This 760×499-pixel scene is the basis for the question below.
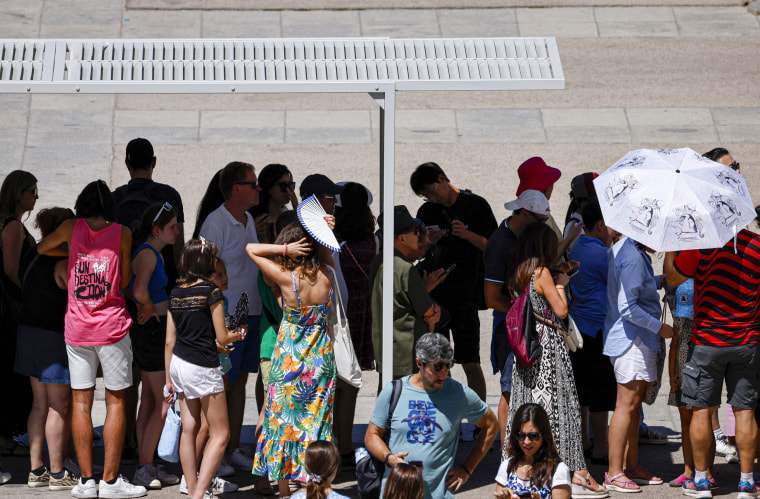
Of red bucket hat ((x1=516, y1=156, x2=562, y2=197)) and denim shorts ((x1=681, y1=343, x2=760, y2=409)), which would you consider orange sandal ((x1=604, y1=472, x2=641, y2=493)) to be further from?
red bucket hat ((x1=516, y1=156, x2=562, y2=197))

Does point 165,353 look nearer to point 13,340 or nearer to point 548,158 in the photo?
point 13,340

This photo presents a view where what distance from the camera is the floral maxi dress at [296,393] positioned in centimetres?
616

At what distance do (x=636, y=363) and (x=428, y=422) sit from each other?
73.6 inches

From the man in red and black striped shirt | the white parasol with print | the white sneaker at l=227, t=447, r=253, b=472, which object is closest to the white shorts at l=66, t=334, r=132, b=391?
the white sneaker at l=227, t=447, r=253, b=472

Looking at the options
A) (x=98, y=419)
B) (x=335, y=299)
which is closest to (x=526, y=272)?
(x=335, y=299)

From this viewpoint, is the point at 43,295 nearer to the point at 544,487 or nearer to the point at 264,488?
the point at 264,488

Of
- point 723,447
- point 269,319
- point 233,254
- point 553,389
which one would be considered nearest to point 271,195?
point 233,254

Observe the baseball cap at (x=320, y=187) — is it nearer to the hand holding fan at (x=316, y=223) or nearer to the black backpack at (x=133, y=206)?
the hand holding fan at (x=316, y=223)

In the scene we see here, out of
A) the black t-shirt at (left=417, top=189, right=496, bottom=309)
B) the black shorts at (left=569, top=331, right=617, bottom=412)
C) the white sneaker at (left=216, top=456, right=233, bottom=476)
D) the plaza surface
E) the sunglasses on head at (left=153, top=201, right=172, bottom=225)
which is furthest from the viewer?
the plaza surface

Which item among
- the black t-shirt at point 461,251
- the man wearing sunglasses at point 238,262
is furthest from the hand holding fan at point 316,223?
the black t-shirt at point 461,251

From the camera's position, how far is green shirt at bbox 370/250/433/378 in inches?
259

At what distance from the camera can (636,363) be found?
6.59 m

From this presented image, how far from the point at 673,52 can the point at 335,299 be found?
9.92 m

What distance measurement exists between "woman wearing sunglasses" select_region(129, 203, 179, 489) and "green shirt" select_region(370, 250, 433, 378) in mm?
1252
